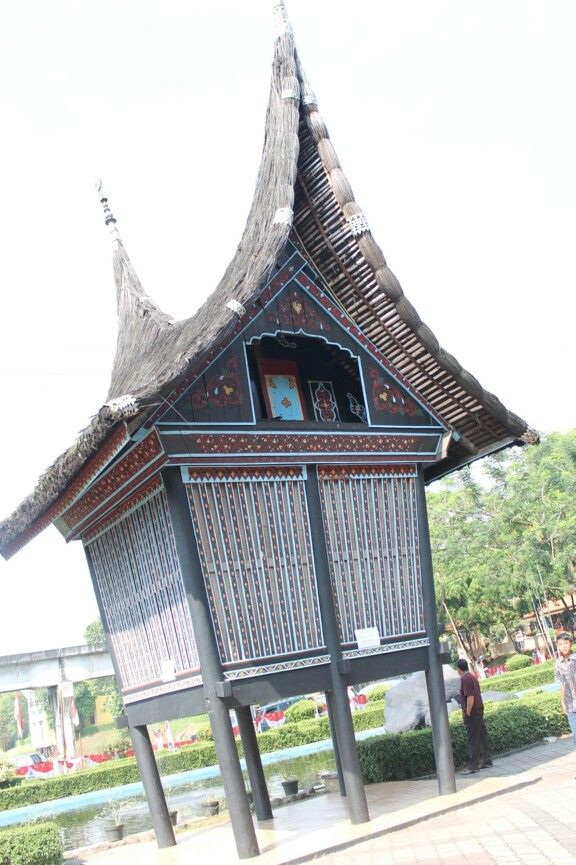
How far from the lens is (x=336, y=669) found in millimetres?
8727

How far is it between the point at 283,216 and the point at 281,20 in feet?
9.03

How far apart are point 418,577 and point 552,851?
3.72 metres

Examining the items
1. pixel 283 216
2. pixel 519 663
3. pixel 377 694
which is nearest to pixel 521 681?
pixel 377 694

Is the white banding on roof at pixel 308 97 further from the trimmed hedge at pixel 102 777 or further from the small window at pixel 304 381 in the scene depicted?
the trimmed hedge at pixel 102 777

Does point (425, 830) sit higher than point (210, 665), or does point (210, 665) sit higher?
point (210, 665)

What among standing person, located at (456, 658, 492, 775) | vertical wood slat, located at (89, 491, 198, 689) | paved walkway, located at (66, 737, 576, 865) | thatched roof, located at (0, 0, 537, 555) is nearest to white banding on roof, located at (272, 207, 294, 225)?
thatched roof, located at (0, 0, 537, 555)

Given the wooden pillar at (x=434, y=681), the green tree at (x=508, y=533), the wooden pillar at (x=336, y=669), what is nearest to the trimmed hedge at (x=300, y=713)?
the green tree at (x=508, y=533)

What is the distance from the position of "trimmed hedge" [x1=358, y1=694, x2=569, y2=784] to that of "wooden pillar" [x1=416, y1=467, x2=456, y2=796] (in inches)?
80.8

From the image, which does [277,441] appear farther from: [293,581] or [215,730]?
[215,730]

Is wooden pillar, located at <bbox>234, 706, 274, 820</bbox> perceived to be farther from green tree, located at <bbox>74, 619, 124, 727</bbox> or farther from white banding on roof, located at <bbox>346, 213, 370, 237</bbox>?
green tree, located at <bbox>74, 619, 124, 727</bbox>

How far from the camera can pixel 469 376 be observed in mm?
9938

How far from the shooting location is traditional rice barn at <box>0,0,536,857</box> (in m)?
8.18

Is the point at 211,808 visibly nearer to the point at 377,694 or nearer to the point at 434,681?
the point at 434,681

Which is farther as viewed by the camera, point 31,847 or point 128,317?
point 128,317
